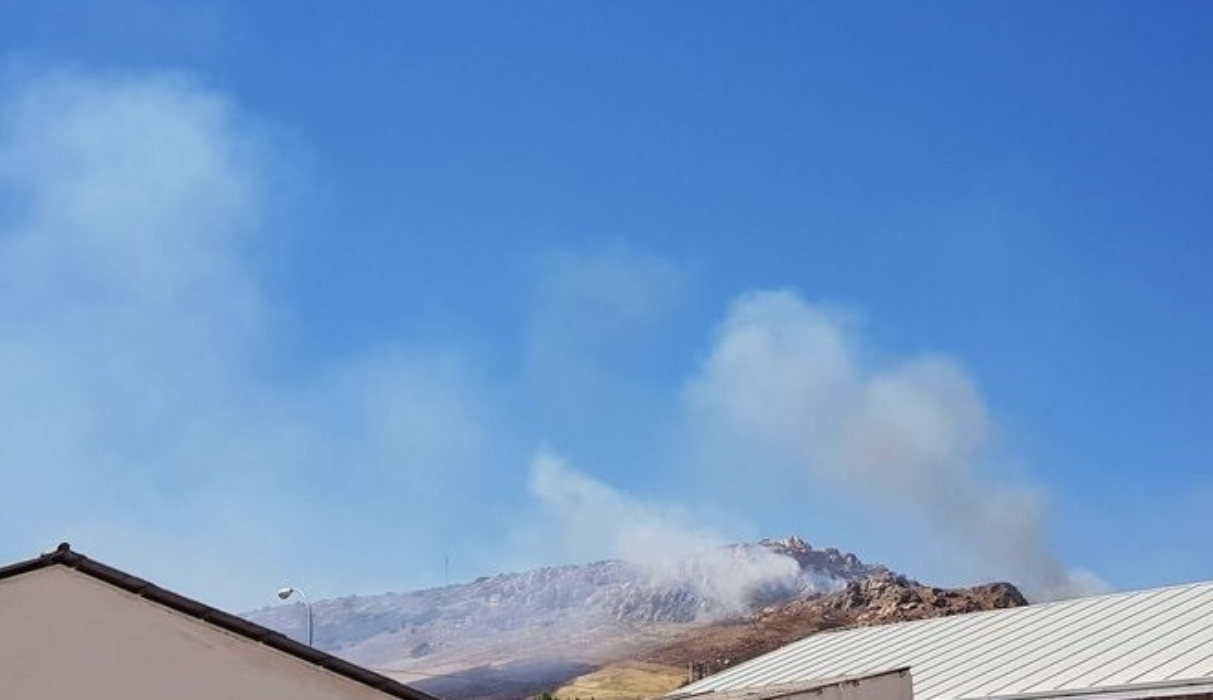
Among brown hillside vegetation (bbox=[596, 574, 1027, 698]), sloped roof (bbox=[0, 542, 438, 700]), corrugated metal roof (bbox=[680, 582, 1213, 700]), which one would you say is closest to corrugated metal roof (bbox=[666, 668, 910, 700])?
corrugated metal roof (bbox=[680, 582, 1213, 700])

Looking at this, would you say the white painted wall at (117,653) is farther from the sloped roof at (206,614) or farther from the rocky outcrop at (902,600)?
the rocky outcrop at (902,600)

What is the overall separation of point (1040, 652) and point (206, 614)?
17.3 metres

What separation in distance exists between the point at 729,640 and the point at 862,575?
52.8 m

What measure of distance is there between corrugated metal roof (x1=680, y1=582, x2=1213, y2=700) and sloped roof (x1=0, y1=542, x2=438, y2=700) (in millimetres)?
9288

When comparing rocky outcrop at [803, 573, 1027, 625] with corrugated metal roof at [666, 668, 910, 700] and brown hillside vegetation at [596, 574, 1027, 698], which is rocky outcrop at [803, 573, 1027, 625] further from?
corrugated metal roof at [666, 668, 910, 700]

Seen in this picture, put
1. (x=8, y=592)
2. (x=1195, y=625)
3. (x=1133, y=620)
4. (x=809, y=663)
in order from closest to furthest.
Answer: (x=8, y=592) < (x=1195, y=625) < (x=1133, y=620) < (x=809, y=663)

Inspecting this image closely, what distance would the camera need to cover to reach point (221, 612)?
15891 mm

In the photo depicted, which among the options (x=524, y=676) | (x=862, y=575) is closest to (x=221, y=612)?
(x=524, y=676)

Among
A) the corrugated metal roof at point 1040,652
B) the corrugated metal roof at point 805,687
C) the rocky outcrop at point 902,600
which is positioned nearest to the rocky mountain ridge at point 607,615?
the rocky outcrop at point 902,600

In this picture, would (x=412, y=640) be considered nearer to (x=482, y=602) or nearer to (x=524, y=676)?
(x=482, y=602)

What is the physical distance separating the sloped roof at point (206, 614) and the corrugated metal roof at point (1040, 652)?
9288 millimetres

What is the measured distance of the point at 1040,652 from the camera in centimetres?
2655

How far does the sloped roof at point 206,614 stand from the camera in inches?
605

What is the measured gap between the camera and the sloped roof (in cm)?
1538
